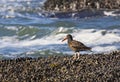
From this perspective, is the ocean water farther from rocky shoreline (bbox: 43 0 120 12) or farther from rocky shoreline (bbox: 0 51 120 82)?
rocky shoreline (bbox: 0 51 120 82)

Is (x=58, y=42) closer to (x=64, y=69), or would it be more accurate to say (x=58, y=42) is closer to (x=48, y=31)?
(x=48, y=31)

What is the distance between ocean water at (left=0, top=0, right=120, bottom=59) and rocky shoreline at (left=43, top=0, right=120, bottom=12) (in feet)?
2.74

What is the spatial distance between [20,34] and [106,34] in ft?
11.9

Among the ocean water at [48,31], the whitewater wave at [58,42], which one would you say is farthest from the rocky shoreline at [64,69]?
the whitewater wave at [58,42]

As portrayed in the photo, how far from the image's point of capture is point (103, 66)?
10578 mm

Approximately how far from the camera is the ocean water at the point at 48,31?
62.2ft

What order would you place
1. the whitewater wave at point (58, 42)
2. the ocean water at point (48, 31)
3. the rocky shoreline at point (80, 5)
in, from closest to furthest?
the whitewater wave at point (58, 42) → the ocean water at point (48, 31) → the rocky shoreline at point (80, 5)

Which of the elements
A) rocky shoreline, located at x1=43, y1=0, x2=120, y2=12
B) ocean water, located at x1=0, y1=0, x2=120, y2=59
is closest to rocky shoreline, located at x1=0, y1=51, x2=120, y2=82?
ocean water, located at x1=0, y1=0, x2=120, y2=59

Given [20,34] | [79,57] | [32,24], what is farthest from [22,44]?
[79,57]

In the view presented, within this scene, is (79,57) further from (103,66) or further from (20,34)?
(20,34)

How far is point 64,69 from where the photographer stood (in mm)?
10453

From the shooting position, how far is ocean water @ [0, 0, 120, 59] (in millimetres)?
18969

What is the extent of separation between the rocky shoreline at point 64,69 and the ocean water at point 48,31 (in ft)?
20.3

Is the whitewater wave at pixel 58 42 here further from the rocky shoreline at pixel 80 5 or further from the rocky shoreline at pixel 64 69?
the rocky shoreline at pixel 64 69
